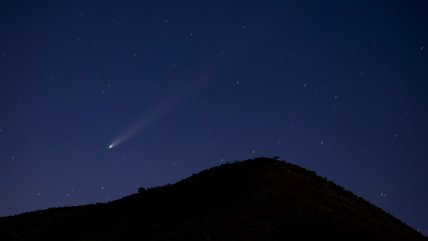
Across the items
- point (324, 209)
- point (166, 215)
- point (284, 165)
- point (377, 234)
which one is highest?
point (284, 165)

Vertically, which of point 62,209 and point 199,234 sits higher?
point 62,209

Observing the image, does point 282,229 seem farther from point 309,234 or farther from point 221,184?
point 221,184

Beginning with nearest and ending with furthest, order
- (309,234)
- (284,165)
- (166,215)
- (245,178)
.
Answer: (309,234), (166,215), (245,178), (284,165)

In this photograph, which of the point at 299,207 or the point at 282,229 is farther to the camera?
the point at 299,207

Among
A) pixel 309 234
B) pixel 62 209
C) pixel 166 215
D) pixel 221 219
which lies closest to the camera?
pixel 309 234

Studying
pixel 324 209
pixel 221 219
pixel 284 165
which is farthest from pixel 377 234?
pixel 284 165

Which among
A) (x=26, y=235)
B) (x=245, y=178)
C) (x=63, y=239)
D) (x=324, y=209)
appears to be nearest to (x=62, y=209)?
(x=26, y=235)

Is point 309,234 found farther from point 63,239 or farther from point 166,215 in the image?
point 63,239
